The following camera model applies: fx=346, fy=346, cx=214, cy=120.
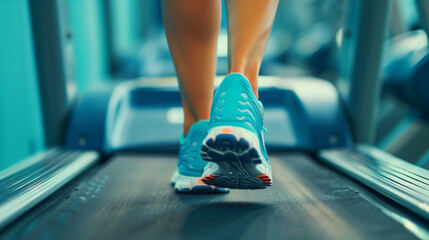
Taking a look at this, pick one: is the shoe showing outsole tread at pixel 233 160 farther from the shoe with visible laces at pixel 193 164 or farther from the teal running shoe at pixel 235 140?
the shoe with visible laces at pixel 193 164

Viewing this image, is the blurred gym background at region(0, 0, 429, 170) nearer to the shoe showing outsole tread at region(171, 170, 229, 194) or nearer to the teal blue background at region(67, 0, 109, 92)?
the teal blue background at region(67, 0, 109, 92)

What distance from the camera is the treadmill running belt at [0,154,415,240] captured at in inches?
27.1

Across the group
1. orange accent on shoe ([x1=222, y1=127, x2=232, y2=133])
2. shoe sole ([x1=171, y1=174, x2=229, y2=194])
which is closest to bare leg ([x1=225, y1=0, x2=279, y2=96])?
orange accent on shoe ([x1=222, y1=127, x2=232, y2=133])

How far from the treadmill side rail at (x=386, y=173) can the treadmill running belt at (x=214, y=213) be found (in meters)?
0.07

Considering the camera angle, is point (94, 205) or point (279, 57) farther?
point (279, 57)

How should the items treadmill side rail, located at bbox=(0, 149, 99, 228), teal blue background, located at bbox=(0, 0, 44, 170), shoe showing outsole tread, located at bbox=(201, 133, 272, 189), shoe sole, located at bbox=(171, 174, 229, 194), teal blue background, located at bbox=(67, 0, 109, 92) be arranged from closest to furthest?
shoe showing outsole tread, located at bbox=(201, 133, 272, 189), treadmill side rail, located at bbox=(0, 149, 99, 228), shoe sole, located at bbox=(171, 174, 229, 194), teal blue background, located at bbox=(0, 0, 44, 170), teal blue background, located at bbox=(67, 0, 109, 92)

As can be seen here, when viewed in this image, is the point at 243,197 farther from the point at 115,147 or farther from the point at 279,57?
the point at 279,57

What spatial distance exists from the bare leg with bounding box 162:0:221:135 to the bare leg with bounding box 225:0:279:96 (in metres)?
0.06

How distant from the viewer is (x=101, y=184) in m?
1.01

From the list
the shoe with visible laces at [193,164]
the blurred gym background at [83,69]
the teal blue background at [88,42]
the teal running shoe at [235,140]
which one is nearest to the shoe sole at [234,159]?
the teal running shoe at [235,140]

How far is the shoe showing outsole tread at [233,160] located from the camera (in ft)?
2.19

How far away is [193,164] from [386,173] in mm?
597

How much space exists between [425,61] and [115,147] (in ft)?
4.23

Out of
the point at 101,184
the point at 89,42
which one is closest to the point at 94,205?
the point at 101,184
